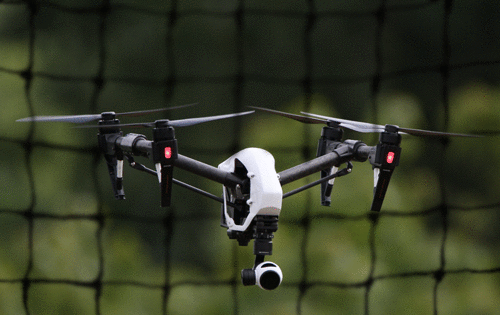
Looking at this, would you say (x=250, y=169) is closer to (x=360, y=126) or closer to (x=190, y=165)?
(x=190, y=165)

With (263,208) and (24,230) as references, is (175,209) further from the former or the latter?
(263,208)

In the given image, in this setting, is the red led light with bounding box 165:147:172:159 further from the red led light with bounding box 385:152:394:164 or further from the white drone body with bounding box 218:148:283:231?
the red led light with bounding box 385:152:394:164

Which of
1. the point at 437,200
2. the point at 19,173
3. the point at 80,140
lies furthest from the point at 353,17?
the point at 19,173

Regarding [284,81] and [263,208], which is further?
[284,81]

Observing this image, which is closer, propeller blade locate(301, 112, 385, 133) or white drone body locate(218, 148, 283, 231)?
white drone body locate(218, 148, 283, 231)

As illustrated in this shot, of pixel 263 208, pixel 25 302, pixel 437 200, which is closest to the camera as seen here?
pixel 263 208

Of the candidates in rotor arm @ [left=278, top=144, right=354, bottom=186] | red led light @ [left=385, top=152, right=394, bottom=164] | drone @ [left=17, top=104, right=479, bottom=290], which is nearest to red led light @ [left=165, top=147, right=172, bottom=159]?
drone @ [left=17, top=104, right=479, bottom=290]

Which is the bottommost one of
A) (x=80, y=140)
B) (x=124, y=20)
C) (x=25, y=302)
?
(x=25, y=302)

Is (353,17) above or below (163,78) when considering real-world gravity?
above

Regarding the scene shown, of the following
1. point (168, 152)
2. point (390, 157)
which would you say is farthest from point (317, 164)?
point (168, 152)

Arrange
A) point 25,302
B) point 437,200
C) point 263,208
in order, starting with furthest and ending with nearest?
point 437,200 → point 25,302 → point 263,208
